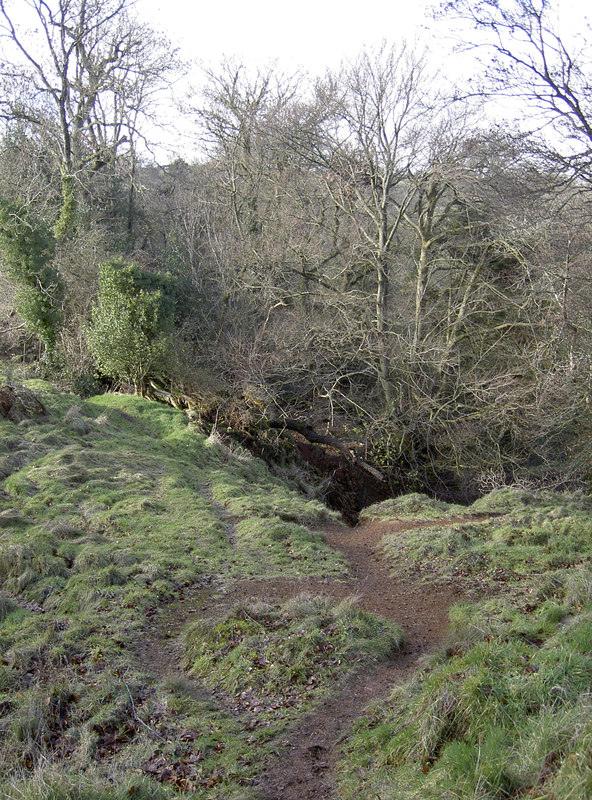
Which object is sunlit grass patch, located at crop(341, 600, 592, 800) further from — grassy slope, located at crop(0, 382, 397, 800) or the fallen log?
the fallen log

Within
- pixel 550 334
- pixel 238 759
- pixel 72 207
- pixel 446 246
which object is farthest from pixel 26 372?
pixel 238 759

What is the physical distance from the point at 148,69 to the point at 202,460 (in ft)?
58.8

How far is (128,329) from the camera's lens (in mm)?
17281

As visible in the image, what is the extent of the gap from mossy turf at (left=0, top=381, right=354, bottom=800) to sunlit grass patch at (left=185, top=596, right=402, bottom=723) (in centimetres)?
37

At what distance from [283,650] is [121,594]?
230cm

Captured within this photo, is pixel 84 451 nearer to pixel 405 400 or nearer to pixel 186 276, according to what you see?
pixel 405 400

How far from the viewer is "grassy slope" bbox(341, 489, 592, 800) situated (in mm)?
3436

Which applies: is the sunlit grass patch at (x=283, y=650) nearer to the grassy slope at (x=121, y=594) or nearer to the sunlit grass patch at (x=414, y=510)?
the grassy slope at (x=121, y=594)

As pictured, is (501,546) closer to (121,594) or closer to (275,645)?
(275,645)

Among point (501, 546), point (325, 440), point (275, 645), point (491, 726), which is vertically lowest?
point (325, 440)

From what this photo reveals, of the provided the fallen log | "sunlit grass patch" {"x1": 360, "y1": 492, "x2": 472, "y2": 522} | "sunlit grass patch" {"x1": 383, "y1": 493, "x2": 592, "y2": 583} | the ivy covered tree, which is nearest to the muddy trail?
"sunlit grass patch" {"x1": 383, "y1": 493, "x2": 592, "y2": 583}

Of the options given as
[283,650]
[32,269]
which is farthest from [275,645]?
[32,269]

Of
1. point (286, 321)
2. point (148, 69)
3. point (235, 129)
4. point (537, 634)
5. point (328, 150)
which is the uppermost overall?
point (148, 69)

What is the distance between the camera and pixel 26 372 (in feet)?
59.6
